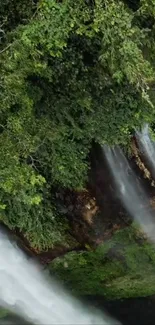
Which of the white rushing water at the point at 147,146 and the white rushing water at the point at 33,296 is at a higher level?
the white rushing water at the point at 147,146

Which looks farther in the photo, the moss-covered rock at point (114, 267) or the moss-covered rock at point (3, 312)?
the moss-covered rock at point (3, 312)

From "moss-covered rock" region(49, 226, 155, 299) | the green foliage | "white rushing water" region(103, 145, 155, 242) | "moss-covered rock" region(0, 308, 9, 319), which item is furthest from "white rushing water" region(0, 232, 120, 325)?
"white rushing water" region(103, 145, 155, 242)

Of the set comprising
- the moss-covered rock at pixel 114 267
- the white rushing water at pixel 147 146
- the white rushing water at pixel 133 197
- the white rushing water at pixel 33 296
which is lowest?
the white rushing water at pixel 33 296

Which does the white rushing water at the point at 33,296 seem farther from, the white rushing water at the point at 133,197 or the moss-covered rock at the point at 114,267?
→ the white rushing water at the point at 133,197

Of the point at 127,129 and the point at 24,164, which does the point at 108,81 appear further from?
the point at 24,164

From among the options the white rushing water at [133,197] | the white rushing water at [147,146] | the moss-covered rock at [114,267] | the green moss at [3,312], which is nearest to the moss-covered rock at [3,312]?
the green moss at [3,312]
